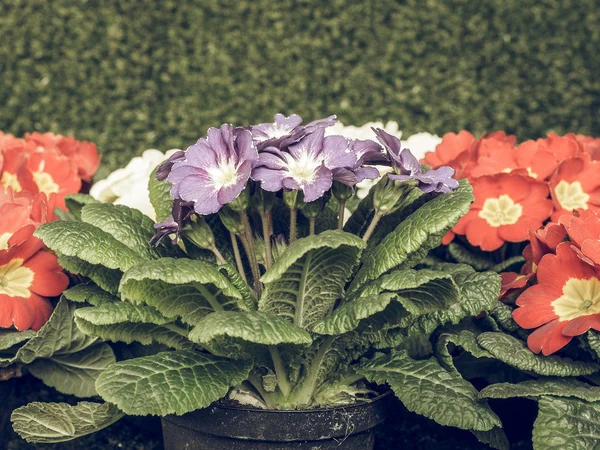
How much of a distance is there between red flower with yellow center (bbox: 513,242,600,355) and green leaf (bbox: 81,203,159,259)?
82 centimetres

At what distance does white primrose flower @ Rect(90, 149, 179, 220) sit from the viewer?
2.10 m

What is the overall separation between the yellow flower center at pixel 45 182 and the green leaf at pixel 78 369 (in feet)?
1.84

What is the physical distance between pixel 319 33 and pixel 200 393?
2.13 meters

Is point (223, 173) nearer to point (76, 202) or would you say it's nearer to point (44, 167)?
point (76, 202)

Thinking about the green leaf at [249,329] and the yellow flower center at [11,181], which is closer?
the green leaf at [249,329]

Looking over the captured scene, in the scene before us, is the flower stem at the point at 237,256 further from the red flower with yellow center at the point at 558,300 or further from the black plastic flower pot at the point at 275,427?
the red flower with yellow center at the point at 558,300

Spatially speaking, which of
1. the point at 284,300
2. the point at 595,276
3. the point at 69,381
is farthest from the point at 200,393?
the point at 595,276

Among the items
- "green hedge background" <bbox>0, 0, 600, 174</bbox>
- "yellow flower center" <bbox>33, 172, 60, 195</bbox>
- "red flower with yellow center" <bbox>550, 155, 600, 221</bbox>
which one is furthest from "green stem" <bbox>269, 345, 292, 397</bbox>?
"green hedge background" <bbox>0, 0, 600, 174</bbox>

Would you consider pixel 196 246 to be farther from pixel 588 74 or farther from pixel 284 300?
pixel 588 74

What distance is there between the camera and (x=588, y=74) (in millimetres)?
3293

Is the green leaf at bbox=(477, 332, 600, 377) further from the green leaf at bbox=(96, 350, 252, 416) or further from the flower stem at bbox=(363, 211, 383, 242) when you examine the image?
the green leaf at bbox=(96, 350, 252, 416)

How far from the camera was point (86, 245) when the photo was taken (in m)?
1.60

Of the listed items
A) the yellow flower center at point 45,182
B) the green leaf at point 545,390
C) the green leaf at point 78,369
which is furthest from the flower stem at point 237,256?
the yellow flower center at point 45,182

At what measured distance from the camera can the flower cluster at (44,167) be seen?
227cm
